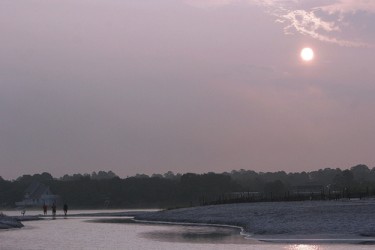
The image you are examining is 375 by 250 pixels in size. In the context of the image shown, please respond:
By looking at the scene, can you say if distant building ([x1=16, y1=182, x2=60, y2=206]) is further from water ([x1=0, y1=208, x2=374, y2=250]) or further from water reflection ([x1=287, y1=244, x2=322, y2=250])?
water reflection ([x1=287, y1=244, x2=322, y2=250])

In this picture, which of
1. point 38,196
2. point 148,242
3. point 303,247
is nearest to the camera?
point 303,247

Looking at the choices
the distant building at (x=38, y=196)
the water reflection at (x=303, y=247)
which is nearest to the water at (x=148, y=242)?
the water reflection at (x=303, y=247)

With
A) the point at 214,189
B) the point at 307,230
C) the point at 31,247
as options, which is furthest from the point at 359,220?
the point at 214,189

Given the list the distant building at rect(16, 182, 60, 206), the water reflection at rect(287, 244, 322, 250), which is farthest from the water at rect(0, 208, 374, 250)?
the distant building at rect(16, 182, 60, 206)

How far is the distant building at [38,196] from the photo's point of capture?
18018 centimetres

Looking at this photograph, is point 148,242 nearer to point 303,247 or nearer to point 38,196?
point 303,247

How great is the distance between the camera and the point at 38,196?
180375 millimetres

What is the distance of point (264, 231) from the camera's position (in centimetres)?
5431

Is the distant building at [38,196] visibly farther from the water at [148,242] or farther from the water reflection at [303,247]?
the water reflection at [303,247]

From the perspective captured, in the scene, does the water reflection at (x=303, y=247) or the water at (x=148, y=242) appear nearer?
the water reflection at (x=303, y=247)

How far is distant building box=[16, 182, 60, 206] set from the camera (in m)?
180

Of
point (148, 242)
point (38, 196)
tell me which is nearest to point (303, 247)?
point (148, 242)

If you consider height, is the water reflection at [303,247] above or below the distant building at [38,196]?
below

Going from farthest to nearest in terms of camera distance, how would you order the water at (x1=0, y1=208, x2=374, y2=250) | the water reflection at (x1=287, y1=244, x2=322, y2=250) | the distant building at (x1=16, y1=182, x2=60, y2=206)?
the distant building at (x1=16, y1=182, x2=60, y2=206) → the water at (x1=0, y1=208, x2=374, y2=250) → the water reflection at (x1=287, y1=244, x2=322, y2=250)
